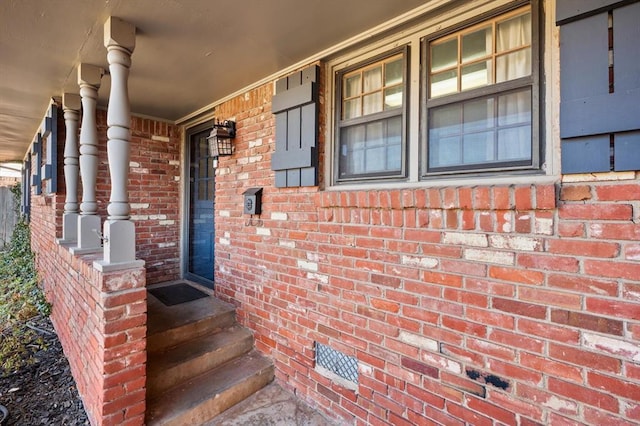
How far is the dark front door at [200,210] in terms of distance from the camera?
3863mm

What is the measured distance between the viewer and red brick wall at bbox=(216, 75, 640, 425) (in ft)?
4.13

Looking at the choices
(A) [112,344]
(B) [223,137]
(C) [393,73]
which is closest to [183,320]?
(A) [112,344]

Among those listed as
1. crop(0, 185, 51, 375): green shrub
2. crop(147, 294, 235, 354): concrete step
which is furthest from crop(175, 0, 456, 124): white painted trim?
crop(0, 185, 51, 375): green shrub

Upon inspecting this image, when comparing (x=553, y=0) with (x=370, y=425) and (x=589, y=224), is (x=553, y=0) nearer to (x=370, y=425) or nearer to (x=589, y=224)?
(x=589, y=224)

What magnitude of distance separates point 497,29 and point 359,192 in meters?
1.14

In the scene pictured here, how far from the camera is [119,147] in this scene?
2.03 metres

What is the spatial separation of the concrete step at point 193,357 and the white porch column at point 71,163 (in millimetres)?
1626

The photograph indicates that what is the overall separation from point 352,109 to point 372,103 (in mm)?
173

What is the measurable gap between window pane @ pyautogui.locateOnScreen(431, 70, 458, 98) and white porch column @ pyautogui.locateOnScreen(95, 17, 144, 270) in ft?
6.16

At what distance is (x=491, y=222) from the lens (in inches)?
60.4

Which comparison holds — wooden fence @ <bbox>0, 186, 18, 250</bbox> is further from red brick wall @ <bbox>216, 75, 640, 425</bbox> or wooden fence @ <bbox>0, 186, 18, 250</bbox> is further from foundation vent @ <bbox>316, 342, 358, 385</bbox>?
foundation vent @ <bbox>316, 342, 358, 385</bbox>

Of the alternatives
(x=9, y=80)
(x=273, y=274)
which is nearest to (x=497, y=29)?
(x=273, y=274)

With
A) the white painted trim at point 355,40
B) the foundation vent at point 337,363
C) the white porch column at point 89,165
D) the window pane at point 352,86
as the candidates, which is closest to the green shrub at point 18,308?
the white porch column at point 89,165

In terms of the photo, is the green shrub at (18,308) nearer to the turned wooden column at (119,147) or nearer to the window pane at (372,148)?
the turned wooden column at (119,147)
